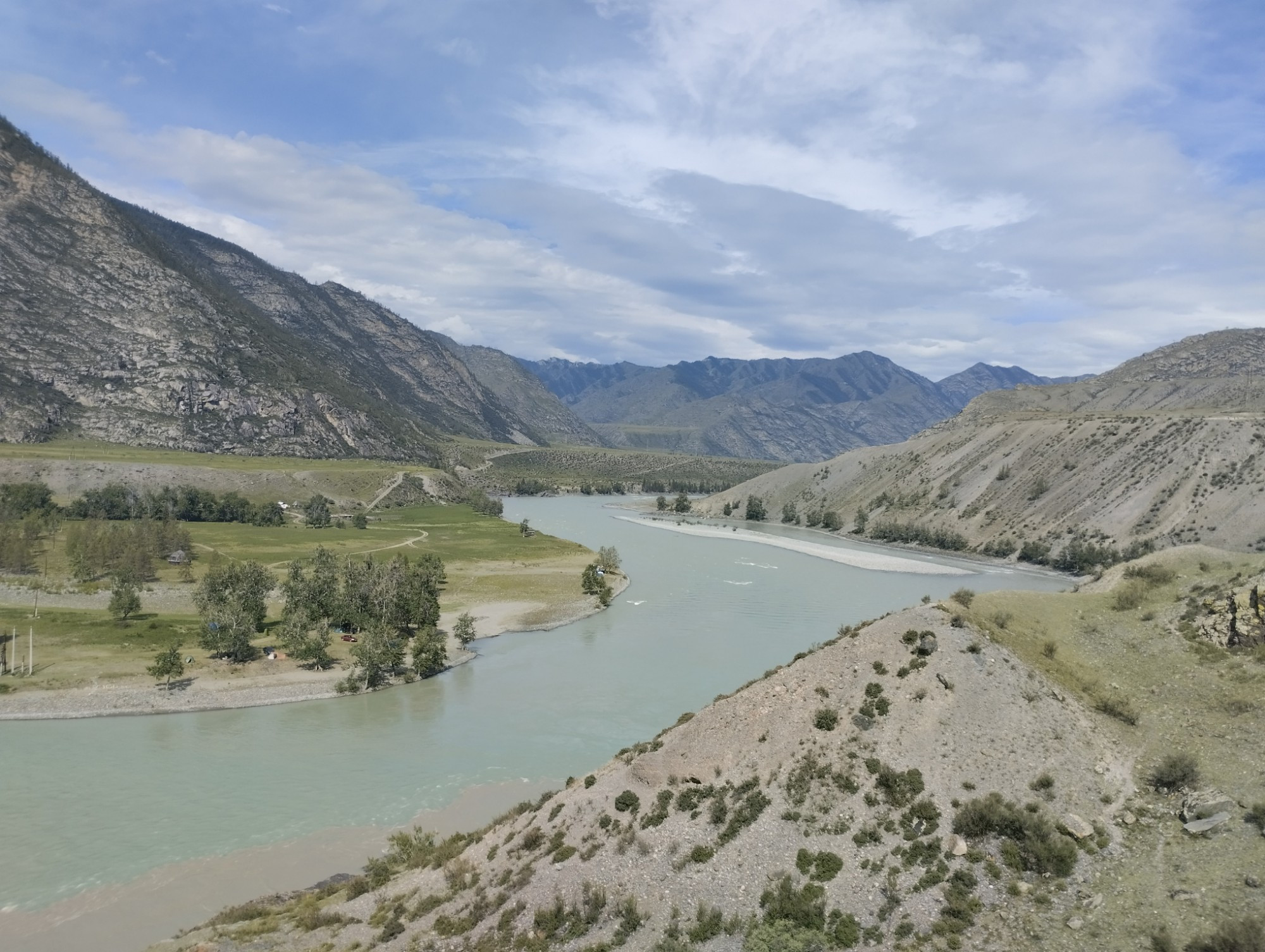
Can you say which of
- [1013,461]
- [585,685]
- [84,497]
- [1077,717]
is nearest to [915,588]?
[585,685]

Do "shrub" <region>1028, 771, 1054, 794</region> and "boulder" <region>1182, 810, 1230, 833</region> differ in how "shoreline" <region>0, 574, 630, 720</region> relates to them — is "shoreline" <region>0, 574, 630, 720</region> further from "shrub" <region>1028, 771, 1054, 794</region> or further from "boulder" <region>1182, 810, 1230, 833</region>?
"boulder" <region>1182, 810, 1230, 833</region>

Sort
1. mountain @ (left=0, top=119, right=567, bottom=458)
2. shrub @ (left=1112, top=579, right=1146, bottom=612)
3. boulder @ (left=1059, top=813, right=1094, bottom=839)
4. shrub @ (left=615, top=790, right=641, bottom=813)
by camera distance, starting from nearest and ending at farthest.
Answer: boulder @ (left=1059, top=813, right=1094, bottom=839) → shrub @ (left=615, top=790, right=641, bottom=813) → shrub @ (left=1112, top=579, right=1146, bottom=612) → mountain @ (left=0, top=119, right=567, bottom=458)

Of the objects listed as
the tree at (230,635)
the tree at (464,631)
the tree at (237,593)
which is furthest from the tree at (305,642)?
the tree at (464,631)

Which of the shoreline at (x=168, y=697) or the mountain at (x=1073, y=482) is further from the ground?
the mountain at (x=1073, y=482)

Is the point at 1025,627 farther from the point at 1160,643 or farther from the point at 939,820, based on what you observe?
the point at 939,820

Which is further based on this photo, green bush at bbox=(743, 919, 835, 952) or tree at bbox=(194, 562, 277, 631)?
tree at bbox=(194, 562, 277, 631)

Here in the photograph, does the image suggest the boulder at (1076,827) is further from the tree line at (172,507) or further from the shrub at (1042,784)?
the tree line at (172,507)

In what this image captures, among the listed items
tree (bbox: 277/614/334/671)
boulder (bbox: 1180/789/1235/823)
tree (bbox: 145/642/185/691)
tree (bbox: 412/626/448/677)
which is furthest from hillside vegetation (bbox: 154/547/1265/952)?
tree (bbox: 277/614/334/671)
